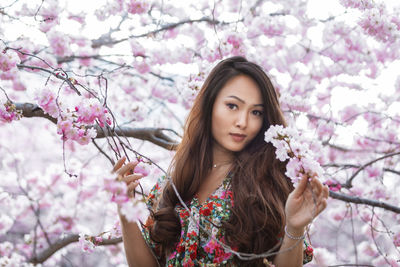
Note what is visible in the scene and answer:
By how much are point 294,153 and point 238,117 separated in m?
0.57

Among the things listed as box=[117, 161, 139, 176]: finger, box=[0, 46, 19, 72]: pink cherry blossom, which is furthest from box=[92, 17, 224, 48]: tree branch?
box=[117, 161, 139, 176]: finger

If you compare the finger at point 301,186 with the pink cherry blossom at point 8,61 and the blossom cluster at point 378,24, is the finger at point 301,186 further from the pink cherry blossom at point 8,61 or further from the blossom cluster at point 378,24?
the blossom cluster at point 378,24

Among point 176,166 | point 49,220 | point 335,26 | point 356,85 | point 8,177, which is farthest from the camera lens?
point 8,177

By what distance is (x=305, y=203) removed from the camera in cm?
136

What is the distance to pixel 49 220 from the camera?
480 cm

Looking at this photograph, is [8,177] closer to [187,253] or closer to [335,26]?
Result: [335,26]

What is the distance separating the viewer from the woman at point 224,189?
1610 millimetres

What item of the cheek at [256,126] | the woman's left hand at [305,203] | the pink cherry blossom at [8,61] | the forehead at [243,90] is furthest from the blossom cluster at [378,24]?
the pink cherry blossom at [8,61]

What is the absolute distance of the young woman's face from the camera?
180cm

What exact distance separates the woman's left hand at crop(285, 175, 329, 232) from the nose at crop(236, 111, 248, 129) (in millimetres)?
480

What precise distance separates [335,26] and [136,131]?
1.98 metres

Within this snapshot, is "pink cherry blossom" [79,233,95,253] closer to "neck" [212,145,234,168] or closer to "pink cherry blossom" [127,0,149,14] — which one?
"neck" [212,145,234,168]

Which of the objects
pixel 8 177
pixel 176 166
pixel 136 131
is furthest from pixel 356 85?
pixel 8 177

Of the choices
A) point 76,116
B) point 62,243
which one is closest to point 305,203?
point 76,116
